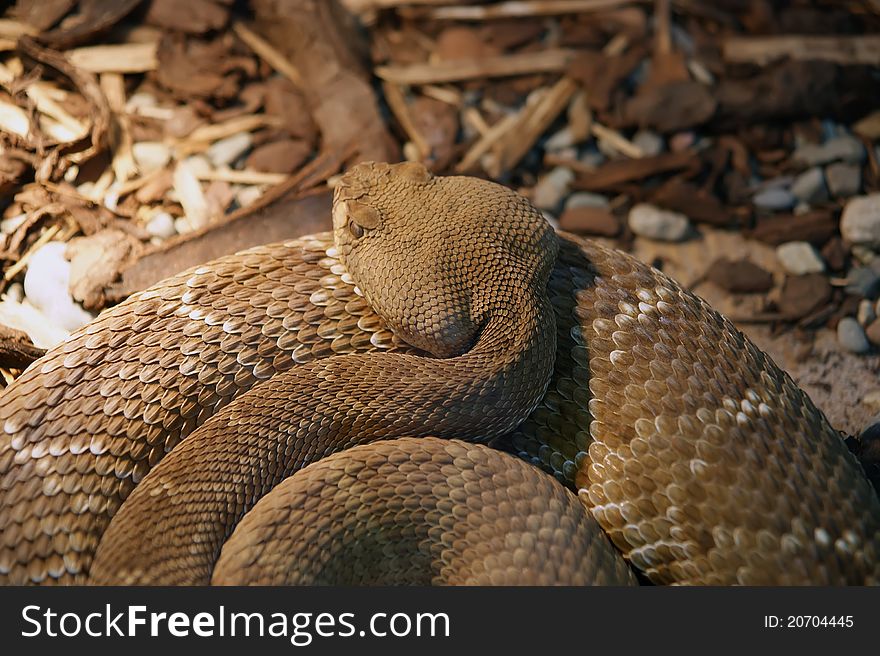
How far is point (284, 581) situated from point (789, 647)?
1200 mm

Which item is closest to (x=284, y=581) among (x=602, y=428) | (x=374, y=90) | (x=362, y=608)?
(x=362, y=608)

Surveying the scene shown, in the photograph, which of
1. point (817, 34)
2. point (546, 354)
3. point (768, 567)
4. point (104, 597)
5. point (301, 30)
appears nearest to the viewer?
point (104, 597)

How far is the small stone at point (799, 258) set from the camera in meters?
3.17

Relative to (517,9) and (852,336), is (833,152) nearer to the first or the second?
(852,336)

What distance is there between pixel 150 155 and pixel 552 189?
163cm

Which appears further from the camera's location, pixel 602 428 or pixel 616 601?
pixel 602 428

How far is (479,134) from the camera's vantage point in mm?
3635

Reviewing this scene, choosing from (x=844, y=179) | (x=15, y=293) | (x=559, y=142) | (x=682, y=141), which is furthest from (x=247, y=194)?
(x=844, y=179)

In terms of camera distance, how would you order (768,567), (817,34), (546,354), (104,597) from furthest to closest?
(817,34) → (546,354) → (768,567) → (104,597)

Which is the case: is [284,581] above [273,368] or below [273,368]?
below

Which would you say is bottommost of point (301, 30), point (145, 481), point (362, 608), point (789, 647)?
point (789, 647)

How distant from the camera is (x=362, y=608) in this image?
6.30 feet

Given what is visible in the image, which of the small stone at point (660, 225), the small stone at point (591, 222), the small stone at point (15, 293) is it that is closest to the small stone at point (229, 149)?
the small stone at point (15, 293)

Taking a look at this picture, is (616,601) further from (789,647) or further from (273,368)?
(273,368)
